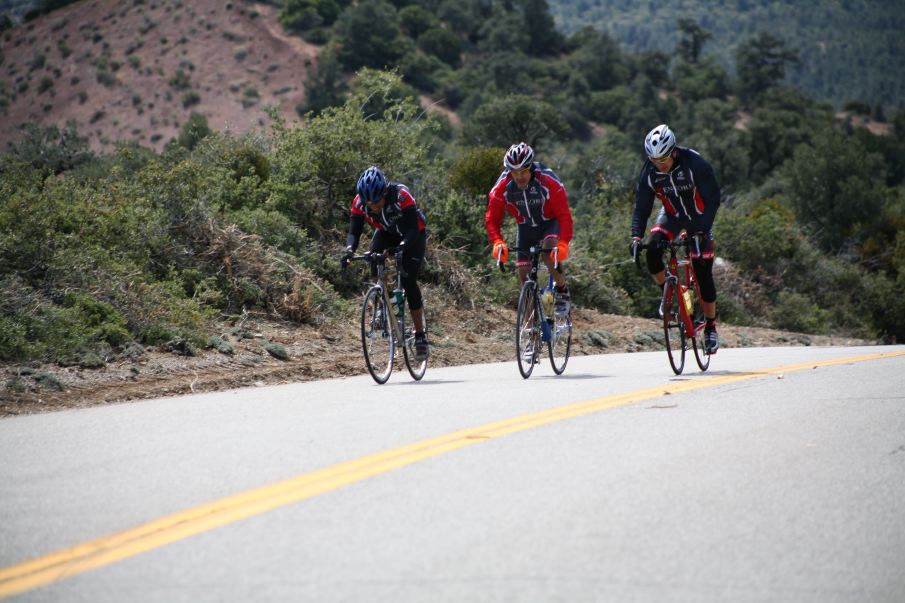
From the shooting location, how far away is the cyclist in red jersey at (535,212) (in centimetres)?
1215

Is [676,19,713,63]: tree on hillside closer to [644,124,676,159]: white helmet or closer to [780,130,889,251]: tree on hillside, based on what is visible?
[780,130,889,251]: tree on hillside

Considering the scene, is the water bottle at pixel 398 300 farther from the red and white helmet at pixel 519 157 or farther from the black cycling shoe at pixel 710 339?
the black cycling shoe at pixel 710 339

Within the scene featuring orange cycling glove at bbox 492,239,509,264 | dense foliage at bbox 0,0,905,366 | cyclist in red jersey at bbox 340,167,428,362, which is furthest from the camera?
dense foliage at bbox 0,0,905,366

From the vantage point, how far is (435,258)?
2017 centimetres

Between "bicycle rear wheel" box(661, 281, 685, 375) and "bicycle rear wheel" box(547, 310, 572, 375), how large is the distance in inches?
42.0

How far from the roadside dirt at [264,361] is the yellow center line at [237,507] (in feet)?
15.1

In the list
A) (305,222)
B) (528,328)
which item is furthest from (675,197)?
(305,222)

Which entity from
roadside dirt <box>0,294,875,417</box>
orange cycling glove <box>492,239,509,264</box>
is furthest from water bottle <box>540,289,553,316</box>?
roadside dirt <box>0,294,875,417</box>

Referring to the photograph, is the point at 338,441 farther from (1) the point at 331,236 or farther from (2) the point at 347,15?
(2) the point at 347,15

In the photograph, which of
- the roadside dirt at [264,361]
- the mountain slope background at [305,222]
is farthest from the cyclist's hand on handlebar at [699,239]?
the mountain slope background at [305,222]

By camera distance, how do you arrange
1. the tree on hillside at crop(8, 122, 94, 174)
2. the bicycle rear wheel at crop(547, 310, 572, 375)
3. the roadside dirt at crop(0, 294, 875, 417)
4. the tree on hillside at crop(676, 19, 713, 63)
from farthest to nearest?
the tree on hillside at crop(676, 19, 713, 63) → the tree on hillside at crop(8, 122, 94, 174) → the bicycle rear wheel at crop(547, 310, 572, 375) → the roadside dirt at crop(0, 294, 875, 417)

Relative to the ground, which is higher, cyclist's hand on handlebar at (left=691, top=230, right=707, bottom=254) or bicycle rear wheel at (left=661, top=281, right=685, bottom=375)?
cyclist's hand on handlebar at (left=691, top=230, right=707, bottom=254)

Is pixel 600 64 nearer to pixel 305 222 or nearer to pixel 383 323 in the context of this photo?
pixel 305 222

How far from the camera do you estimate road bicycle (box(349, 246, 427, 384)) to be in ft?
37.6
